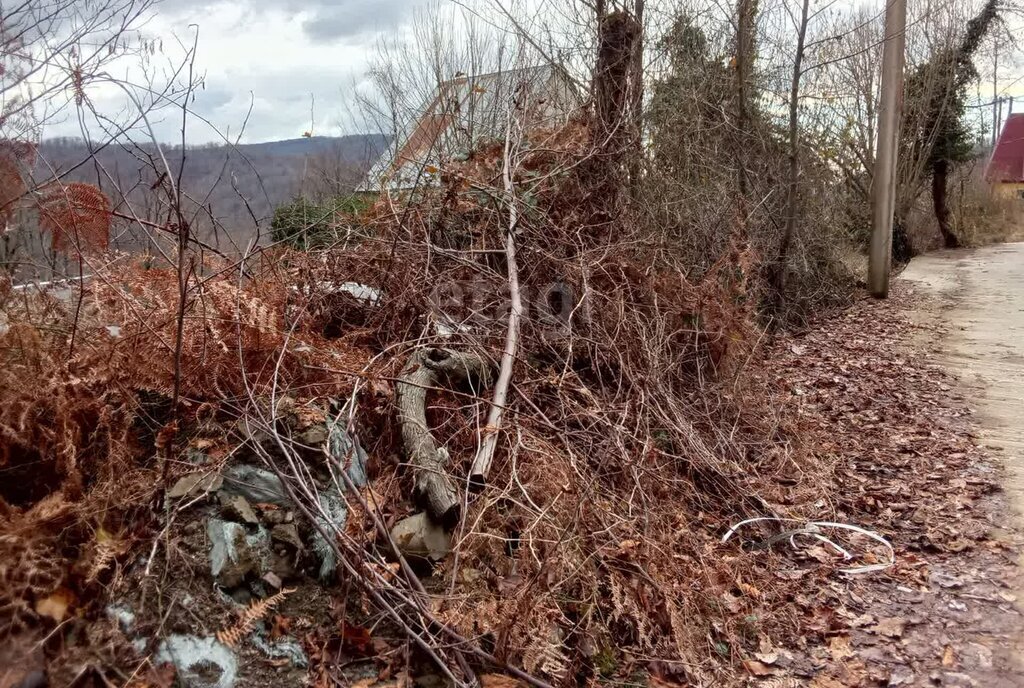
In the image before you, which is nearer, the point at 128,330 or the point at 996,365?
the point at 128,330

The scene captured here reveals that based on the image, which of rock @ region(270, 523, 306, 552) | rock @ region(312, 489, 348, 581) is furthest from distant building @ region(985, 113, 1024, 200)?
rock @ region(270, 523, 306, 552)

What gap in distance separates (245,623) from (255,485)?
714 mm

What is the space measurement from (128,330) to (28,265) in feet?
3.32

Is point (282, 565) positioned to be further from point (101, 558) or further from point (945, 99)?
point (945, 99)

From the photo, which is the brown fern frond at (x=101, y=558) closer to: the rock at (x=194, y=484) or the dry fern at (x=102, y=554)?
the dry fern at (x=102, y=554)

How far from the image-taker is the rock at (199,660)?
2.63 meters

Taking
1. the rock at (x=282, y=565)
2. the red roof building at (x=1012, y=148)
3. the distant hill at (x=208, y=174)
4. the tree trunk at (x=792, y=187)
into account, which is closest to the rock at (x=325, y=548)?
the rock at (x=282, y=565)

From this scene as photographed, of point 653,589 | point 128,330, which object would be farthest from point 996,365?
point 128,330

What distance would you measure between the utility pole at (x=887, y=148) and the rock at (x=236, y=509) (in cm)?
1152

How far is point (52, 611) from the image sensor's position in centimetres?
261

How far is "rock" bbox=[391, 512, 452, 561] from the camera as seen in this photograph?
3.43 meters

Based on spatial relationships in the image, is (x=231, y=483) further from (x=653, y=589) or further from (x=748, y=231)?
(x=748, y=231)

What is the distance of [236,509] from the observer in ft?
10.3

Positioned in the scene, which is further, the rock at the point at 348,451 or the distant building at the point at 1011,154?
the distant building at the point at 1011,154
